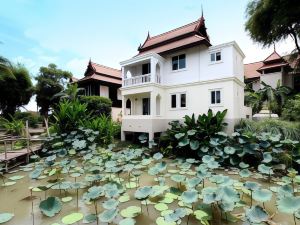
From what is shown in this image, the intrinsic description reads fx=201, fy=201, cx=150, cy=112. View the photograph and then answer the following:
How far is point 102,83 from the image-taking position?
1947 centimetres

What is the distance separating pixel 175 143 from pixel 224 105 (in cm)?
333

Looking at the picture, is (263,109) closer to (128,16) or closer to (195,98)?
(195,98)

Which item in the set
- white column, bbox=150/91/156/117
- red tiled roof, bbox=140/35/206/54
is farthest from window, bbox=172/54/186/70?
white column, bbox=150/91/156/117

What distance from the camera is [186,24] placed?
13930mm

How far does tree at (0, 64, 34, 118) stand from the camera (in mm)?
20503

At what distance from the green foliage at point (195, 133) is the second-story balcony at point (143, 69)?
3790 mm

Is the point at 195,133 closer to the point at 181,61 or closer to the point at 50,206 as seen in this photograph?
the point at 181,61

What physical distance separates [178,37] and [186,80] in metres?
3.22

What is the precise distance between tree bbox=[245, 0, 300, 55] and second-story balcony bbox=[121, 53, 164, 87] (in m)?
6.80

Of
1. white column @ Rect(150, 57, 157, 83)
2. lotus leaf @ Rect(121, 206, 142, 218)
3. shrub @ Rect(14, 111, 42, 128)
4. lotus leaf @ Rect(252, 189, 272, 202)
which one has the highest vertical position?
white column @ Rect(150, 57, 157, 83)

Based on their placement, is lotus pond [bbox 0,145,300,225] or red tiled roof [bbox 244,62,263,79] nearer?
lotus pond [bbox 0,145,300,225]

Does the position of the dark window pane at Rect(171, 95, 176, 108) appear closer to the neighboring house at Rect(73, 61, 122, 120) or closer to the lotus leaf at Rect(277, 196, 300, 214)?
the neighboring house at Rect(73, 61, 122, 120)

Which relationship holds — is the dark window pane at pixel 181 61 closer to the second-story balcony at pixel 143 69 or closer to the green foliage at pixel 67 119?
the second-story balcony at pixel 143 69

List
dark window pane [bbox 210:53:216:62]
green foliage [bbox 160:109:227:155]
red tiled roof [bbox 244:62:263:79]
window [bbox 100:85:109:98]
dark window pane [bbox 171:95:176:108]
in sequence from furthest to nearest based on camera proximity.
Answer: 1. red tiled roof [bbox 244:62:263:79]
2. window [bbox 100:85:109:98]
3. dark window pane [bbox 171:95:176:108]
4. dark window pane [bbox 210:53:216:62]
5. green foliage [bbox 160:109:227:155]
